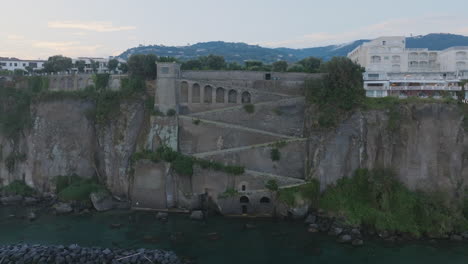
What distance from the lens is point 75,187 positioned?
39312 millimetres

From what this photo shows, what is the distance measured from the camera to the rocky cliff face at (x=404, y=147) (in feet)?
111

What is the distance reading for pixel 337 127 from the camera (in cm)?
3531

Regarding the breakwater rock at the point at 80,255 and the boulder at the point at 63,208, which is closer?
the breakwater rock at the point at 80,255

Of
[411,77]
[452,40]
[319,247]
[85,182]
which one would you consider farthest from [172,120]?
[452,40]

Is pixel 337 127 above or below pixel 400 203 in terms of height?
above

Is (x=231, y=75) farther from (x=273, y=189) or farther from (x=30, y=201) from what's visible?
(x=30, y=201)

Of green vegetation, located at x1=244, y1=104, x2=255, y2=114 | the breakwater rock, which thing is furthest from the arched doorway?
the breakwater rock

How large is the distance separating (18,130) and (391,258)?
→ 37.1m

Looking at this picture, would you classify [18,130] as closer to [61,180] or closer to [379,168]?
[61,180]

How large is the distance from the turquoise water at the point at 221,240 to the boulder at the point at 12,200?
4688 mm

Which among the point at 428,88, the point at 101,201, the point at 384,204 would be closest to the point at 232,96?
the point at 101,201

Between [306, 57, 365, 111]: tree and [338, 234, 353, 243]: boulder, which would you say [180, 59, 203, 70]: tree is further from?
[338, 234, 353, 243]: boulder

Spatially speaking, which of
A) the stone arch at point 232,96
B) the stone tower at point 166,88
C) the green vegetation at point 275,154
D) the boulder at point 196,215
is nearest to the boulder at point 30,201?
the stone tower at point 166,88

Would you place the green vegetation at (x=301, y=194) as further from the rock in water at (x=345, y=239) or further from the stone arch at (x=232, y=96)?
the stone arch at (x=232, y=96)
